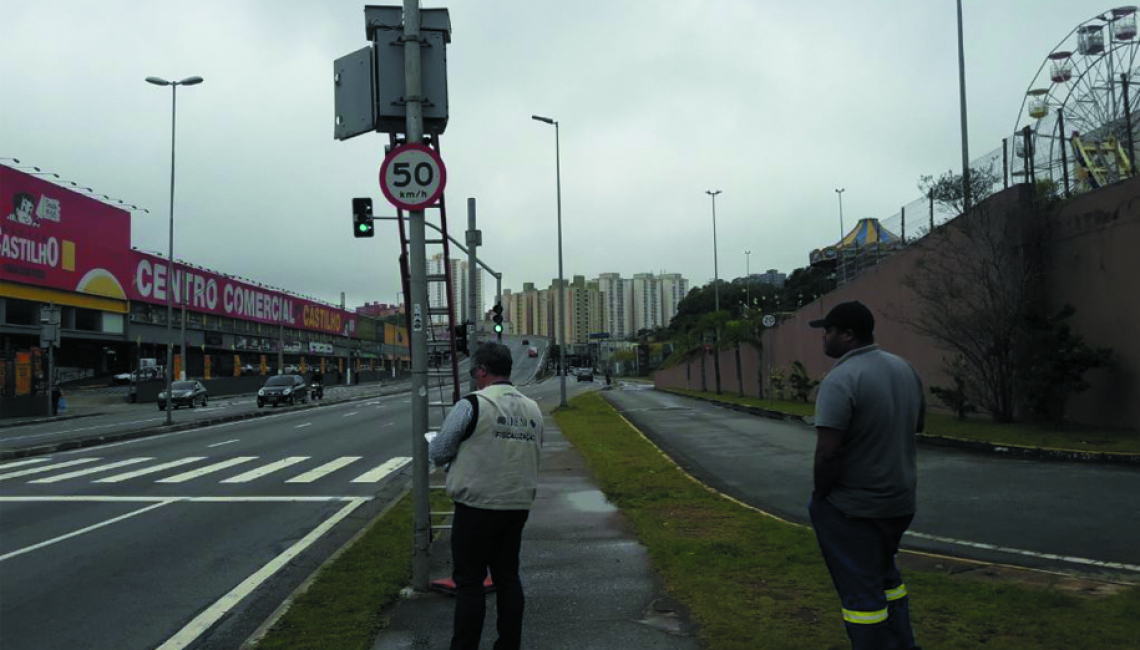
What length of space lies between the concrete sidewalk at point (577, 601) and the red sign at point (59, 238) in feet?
140

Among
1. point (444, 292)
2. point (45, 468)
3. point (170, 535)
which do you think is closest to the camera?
point (444, 292)

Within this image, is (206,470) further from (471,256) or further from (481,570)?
(481,570)

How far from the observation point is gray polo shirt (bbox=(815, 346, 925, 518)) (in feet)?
11.3

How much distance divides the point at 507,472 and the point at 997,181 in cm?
1692

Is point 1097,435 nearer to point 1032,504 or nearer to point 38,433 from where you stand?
point 1032,504

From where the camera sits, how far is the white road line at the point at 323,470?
1321cm

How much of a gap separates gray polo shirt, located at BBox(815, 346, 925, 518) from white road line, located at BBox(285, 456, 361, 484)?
1106 centimetres

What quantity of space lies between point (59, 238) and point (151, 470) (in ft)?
123

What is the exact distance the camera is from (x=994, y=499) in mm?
9062

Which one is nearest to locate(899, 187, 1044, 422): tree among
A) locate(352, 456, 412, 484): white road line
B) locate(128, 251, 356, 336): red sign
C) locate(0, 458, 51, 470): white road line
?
locate(352, 456, 412, 484): white road line

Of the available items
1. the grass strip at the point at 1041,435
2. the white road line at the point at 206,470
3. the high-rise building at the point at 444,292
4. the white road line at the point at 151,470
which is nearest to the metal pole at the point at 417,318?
the high-rise building at the point at 444,292

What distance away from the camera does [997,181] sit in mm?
17516

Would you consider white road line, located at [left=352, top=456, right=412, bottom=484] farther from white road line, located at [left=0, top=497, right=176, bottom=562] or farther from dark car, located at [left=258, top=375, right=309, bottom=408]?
dark car, located at [left=258, top=375, right=309, bottom=408]

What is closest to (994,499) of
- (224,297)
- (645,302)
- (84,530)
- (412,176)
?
(412,176)
